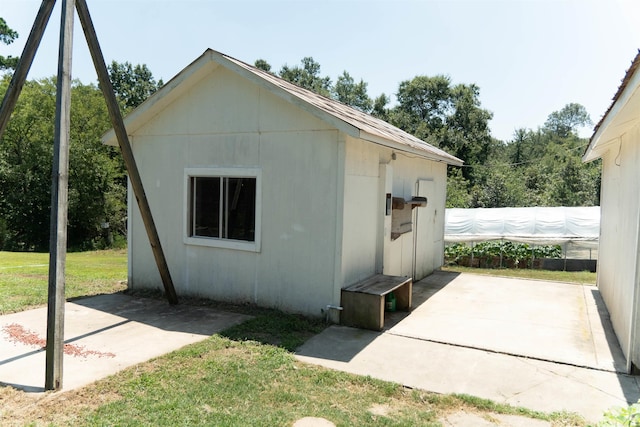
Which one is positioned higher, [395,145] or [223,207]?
[395,145]

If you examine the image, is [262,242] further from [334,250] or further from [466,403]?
[466,403]

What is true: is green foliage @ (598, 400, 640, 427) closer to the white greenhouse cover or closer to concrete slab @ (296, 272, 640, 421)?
concrete slab @ (296, 272, 640, 421)

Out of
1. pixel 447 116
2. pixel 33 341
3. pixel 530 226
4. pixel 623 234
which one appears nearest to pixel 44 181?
pixel 33 341

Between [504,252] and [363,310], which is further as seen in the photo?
[504,252]

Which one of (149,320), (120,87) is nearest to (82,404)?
(149,320)

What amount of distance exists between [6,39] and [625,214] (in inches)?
999

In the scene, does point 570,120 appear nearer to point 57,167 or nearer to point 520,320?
point 520,320

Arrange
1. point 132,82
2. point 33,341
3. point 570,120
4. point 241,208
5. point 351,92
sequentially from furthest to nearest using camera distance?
point 570,120, point 351,92, point 132,82, point 241,208, point 33,341

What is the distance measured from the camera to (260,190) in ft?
23.1

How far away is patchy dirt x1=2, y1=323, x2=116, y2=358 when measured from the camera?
5.06 metres

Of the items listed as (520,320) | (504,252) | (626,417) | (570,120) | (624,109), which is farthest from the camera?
(570,120)

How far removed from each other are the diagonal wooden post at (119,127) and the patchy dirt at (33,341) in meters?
2.02

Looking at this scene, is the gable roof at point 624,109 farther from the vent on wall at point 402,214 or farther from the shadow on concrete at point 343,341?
the shadow on concrete at point 343,341

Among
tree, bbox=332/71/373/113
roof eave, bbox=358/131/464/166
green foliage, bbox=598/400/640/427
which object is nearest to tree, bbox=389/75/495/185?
tree, bbox=332/71/373/113
